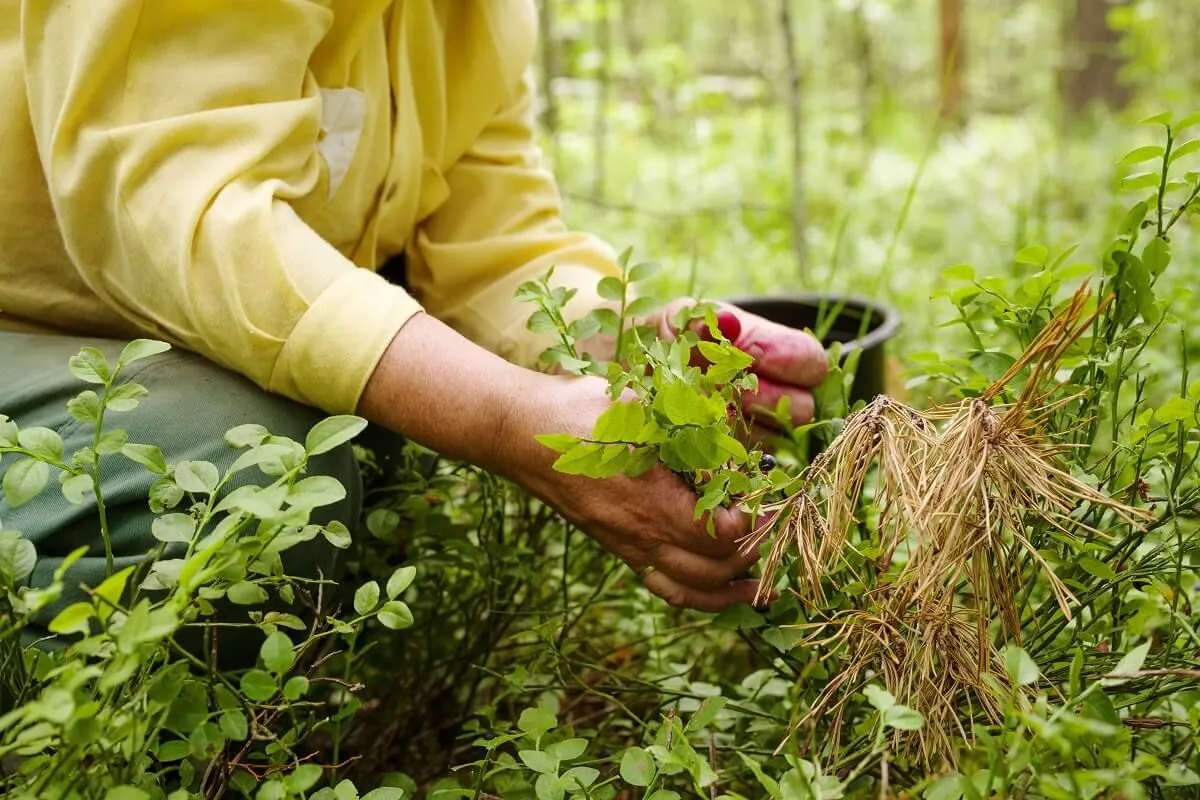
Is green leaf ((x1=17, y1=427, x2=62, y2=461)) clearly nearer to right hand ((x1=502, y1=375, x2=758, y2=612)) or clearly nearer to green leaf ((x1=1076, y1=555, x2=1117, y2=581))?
right hand ((x1=502, y1=375, x2=758, y2=612))

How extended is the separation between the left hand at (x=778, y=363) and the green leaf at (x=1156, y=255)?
280 millimetres

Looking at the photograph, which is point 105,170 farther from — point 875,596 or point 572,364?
point 875,596

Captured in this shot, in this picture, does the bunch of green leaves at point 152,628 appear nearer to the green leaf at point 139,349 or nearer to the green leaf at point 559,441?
the green leaf at point 139,349

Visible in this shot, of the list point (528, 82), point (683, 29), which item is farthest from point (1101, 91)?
point (528, 82)

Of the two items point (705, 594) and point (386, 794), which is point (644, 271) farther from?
point (386, 794)

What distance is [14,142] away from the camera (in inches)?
38.8

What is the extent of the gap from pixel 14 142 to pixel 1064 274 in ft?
2.91

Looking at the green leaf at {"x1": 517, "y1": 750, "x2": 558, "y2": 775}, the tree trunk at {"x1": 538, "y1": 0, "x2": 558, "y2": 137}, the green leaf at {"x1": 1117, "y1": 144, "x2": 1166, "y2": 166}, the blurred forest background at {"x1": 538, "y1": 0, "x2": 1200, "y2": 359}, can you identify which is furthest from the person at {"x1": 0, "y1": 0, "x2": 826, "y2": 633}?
the tree trunk at {"x1": 538, "y1": 0, "x2": 558, "y2": 137}

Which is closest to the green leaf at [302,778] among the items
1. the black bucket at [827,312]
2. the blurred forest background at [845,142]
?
the black bucket at [827,312]

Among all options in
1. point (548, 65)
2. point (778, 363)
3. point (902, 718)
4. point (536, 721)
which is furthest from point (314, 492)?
point (548, 65)

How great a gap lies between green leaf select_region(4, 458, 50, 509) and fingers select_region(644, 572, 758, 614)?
0.49 metres

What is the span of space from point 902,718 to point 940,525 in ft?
0.50

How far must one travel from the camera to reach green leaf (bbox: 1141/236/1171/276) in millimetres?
810

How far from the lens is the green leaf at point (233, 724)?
2.24 feet
